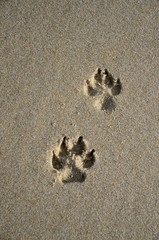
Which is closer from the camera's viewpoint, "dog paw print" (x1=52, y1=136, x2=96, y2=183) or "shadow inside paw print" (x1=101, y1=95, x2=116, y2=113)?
"dog paw print" (x1=52, y1=136, x2=96, y2=183)

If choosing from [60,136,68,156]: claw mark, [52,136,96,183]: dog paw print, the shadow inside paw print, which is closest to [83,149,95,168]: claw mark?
[52,136,96,183]: dog paw print

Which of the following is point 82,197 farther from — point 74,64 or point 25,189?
point 74,64

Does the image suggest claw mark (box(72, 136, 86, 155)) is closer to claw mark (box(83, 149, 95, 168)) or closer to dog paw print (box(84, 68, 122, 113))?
claw mark (box(83, 149, 95, 168))


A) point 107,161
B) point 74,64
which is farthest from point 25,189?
point 74,64

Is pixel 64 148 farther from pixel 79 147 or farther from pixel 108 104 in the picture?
pixel 108 104

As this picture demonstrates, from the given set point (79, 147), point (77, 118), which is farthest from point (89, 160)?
point (77, 118)
